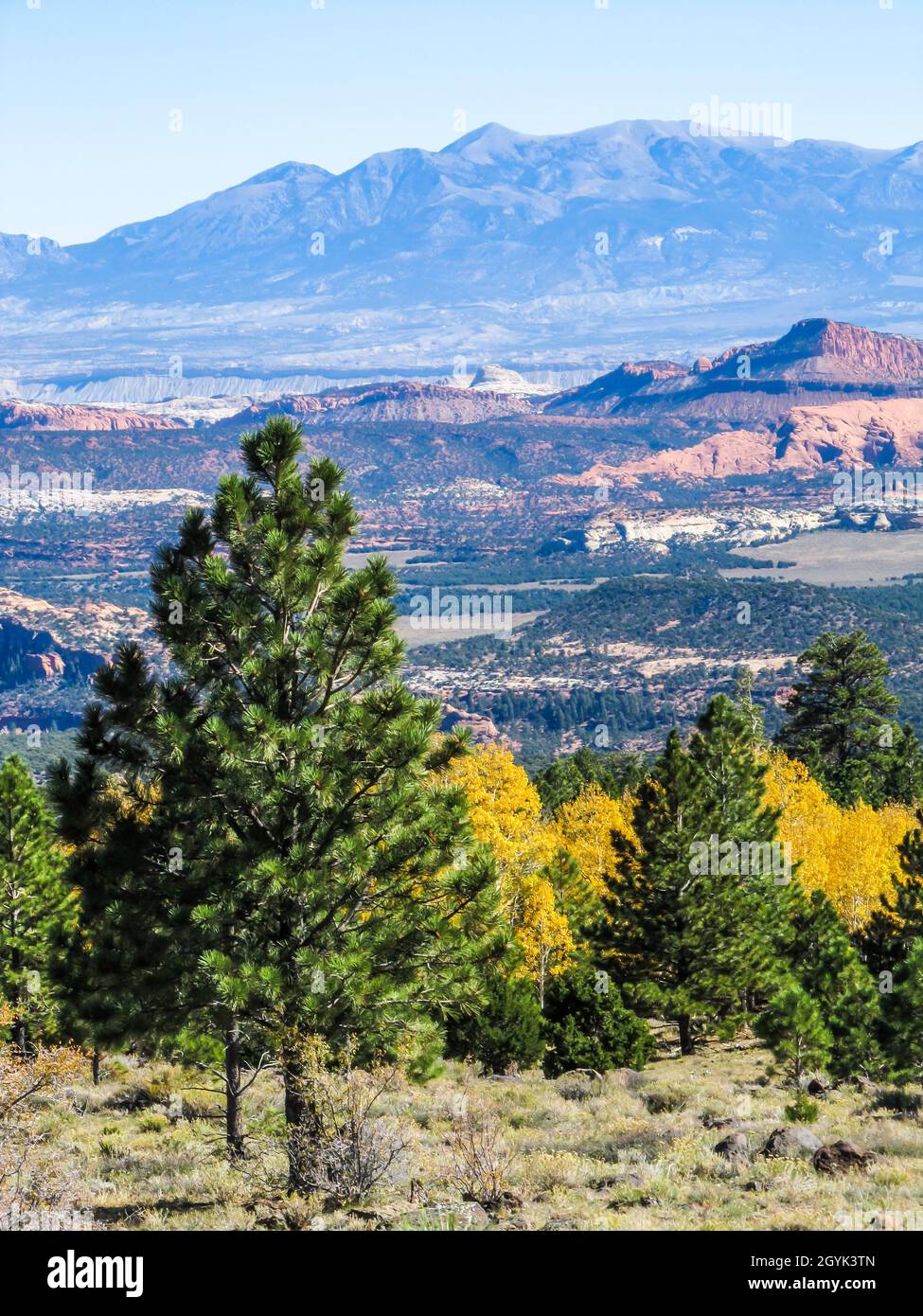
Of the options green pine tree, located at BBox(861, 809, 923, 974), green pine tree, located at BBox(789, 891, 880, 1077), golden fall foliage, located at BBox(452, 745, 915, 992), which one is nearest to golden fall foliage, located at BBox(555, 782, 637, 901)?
golden fall foliage, located at BBox(452, 745, 915, 992)

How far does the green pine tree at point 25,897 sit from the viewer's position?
3984 centimetres

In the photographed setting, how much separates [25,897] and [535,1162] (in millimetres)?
21319

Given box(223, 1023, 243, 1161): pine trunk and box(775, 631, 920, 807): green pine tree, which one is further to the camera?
box(775, 631, 920, 807): green pine tree

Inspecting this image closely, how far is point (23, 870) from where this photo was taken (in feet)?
132

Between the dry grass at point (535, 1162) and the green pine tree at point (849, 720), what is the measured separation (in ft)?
144

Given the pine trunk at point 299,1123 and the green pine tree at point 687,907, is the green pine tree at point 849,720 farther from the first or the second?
the pine trunk at point 299,1123

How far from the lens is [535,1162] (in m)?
22.7

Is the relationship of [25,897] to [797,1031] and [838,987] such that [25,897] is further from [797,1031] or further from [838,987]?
[838,987]

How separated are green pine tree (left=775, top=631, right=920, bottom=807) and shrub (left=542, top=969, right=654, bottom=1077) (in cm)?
3994

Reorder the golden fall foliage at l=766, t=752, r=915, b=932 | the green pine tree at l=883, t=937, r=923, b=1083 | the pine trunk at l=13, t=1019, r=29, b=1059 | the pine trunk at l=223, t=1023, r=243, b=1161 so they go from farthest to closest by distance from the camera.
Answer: the golden fall foliage at l=766, t=752, r=915, b=932, the pine trunk at l=13, t=1019, r=29, b=1059, the green pine tree at l=883, t=937, r=923, b=1083, the pine trunk at l=223, t=1023, r=243, b=1161

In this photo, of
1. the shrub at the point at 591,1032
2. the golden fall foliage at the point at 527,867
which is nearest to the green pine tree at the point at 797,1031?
the shrub at the point at 591,1032

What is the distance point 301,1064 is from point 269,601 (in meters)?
6.61

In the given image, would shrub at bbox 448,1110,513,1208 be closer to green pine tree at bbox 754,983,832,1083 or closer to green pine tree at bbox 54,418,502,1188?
green pine tree at bbox 54,418,502,1188

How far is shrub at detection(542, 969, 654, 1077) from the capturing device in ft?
118
